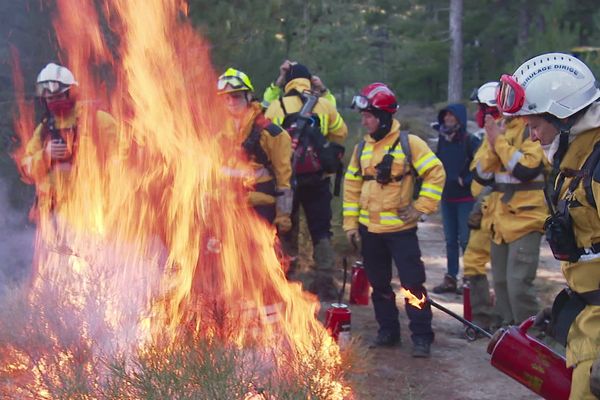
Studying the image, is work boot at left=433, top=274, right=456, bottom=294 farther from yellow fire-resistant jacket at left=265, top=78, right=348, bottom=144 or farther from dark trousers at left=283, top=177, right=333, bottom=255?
yellow fire-resistant jacket at left=265, top=78, right=348, bottom=144

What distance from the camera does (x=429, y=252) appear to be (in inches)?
460

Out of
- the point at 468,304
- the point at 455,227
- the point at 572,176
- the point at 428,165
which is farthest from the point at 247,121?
the point at 572,176

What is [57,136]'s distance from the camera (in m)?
6.81

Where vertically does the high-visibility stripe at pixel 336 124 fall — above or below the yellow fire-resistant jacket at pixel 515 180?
above

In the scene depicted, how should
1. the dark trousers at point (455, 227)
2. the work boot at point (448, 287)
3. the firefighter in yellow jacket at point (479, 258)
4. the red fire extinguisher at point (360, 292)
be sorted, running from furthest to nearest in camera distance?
the work boot at point (448, 287) → the dark trousers at point (455, 227) → the red fire extinguisher at point (360, 292) → the firefighter in yellow jacket at point (479, 258)

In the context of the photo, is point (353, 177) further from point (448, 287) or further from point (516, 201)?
point (448, 287)

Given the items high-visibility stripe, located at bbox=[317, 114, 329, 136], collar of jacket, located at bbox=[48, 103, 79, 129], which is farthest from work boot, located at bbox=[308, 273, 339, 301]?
collar of jacket, located at bbox=[48, 103, 79, 129]

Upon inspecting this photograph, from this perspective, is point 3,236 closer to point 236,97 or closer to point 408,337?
point 236,97

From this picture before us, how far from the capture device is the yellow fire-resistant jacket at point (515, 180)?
6.47 metres

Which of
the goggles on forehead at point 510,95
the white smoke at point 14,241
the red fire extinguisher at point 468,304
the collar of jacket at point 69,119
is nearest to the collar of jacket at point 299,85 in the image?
the collar of jacket at point 69,119

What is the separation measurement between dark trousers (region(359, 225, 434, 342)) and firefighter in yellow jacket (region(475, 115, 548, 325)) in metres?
0.79

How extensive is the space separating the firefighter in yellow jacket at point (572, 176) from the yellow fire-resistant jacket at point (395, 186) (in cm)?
246

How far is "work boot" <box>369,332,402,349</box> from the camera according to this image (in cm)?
680

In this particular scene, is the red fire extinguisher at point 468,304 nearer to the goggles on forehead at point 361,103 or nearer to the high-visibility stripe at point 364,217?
the high-visibility stripe at point 364,217
